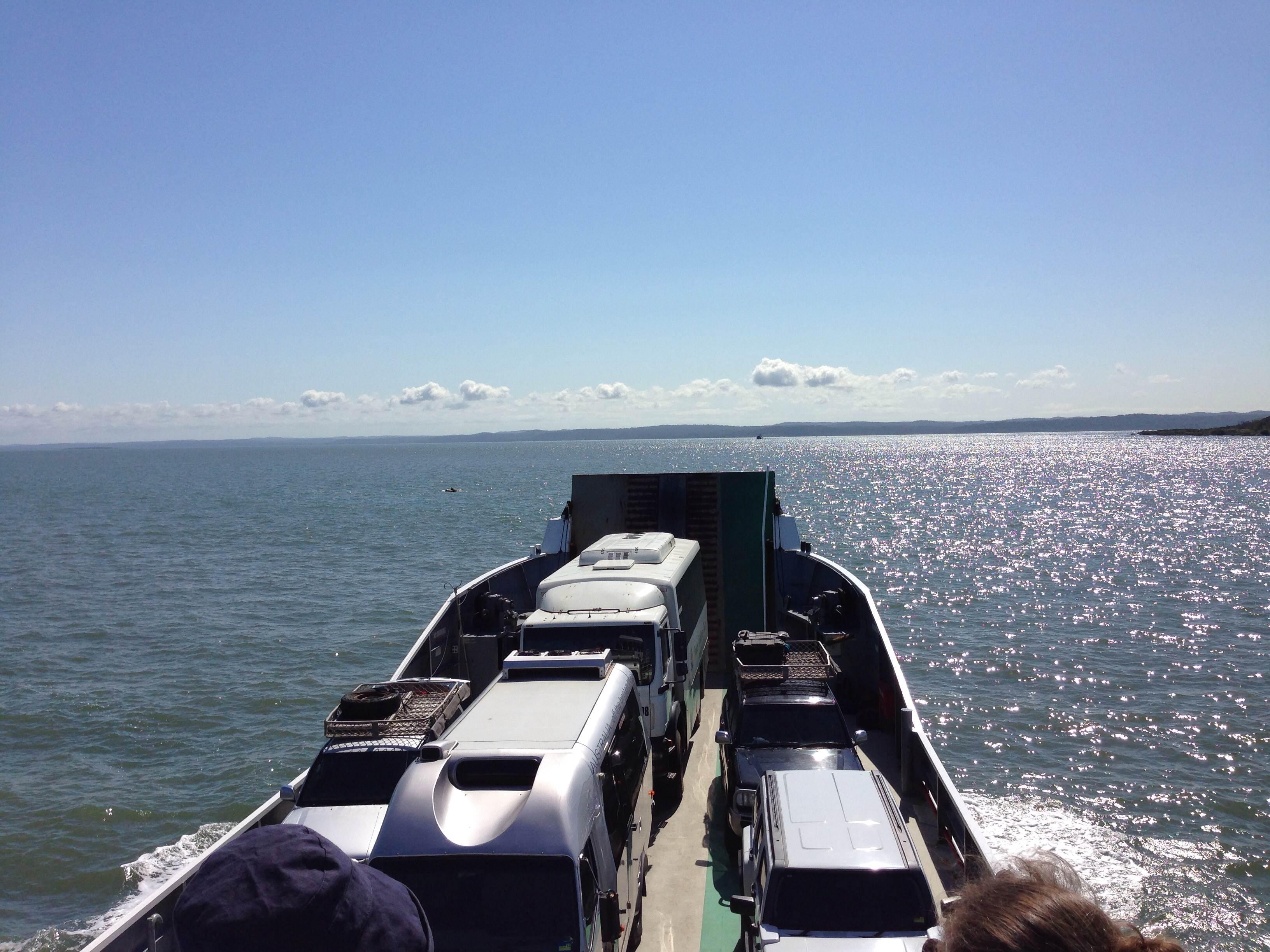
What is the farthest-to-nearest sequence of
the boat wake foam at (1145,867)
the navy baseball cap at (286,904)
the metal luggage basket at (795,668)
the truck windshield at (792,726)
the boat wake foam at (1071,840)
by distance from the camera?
the boat wake foam at (1071,840) < the boat wake foam at (1145,867) < the metal luggage basket at (795,668) < the truck windshield at (792,726) < the navy baseball cap at (286,904)

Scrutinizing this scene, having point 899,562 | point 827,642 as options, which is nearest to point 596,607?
point 827,642

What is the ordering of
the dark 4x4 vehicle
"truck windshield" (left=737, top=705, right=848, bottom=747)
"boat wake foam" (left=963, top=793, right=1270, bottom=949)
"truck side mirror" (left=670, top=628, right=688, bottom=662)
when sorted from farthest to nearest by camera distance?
"boat wake foam" (left=963, top=793, right=1270, bottom=949), "truck side mirror" (left=670, top=628, right=688, bottom=662), "truck windshield" (left=737, top=705, right=848, bottom=747), the dark 4x4 vehicle

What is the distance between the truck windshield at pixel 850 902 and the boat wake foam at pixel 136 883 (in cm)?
932

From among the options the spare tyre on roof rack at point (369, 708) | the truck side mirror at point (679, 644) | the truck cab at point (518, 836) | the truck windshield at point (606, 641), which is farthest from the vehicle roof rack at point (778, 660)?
the spare tyre on roof rack at point (369, 708)

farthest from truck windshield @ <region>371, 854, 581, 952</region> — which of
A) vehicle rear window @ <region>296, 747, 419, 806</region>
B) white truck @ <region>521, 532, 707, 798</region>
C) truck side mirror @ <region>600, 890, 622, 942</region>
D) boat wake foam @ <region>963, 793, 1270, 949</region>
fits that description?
boat wake foam @ <region>963, 793, 1270, 949</region>

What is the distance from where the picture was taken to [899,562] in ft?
149

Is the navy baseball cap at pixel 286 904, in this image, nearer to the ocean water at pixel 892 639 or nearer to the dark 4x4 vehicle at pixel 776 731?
the ocean water at pixel 892 639

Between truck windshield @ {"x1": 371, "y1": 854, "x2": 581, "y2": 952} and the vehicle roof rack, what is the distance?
5.59 m

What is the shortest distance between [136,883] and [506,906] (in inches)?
478

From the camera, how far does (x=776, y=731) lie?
10.5 meters

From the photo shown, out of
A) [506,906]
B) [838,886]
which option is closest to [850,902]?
[838,886]

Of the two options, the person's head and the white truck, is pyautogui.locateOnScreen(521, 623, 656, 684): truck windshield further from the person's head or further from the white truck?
the person's head

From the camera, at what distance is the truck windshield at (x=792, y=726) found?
1039cm

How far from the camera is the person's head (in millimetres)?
1554
